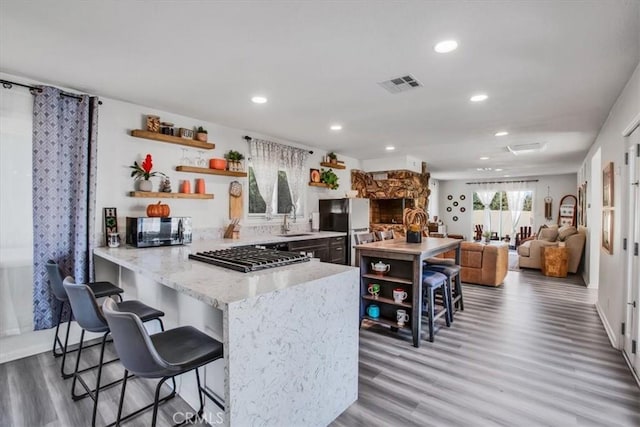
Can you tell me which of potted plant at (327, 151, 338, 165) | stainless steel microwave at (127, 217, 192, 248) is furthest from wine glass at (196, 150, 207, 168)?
potted plant at (327, 151, 338, 165)

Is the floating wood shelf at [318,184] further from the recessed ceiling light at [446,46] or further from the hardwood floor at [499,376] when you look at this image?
the recessed ceiling light at [446,46]

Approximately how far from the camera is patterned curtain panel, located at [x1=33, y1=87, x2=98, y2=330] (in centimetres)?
276

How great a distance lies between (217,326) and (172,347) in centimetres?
26

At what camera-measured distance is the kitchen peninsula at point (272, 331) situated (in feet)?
4.67

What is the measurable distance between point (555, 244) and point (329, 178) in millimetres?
5084

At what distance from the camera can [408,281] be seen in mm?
3209

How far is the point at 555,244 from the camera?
6754mm

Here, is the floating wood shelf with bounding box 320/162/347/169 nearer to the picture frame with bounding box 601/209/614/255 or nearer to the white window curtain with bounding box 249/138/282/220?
the white window curtain with bounding box 249/138/282/220

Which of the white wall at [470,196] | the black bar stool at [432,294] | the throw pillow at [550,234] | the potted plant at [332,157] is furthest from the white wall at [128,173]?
the white wall at [470,196]

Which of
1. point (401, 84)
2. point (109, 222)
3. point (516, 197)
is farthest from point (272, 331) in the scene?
point (516, 197)

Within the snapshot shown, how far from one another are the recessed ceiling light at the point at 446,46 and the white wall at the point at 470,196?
391 inches

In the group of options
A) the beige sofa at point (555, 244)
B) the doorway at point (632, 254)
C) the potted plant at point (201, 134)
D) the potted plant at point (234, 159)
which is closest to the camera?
the doorway at point (632, 254)

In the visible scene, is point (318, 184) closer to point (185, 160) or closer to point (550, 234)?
point (185, 160)

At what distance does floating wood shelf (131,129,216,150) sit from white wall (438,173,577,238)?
980 centimetres
